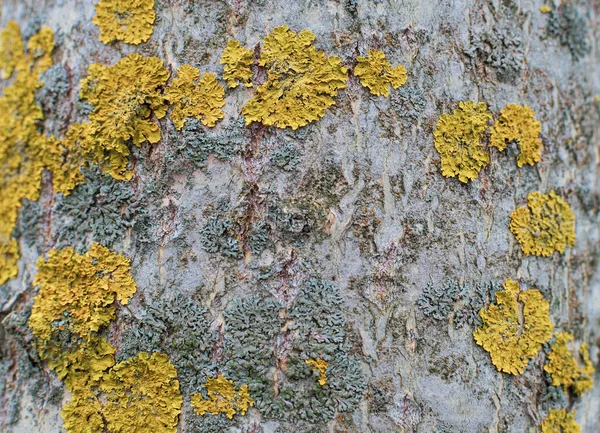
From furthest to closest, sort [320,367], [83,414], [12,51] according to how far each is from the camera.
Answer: [12,51] → [83,414] → [320,367]

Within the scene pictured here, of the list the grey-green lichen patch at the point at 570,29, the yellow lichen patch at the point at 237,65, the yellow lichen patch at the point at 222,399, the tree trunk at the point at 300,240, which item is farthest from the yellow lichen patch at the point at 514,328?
the yellow lichen patch at the point at 237,65

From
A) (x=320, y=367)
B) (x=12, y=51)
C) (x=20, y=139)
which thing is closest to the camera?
(x=320, y=367)

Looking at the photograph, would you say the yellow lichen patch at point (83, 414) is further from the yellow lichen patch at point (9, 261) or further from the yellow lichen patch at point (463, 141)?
the yellow lichen patch at point (463, 141)

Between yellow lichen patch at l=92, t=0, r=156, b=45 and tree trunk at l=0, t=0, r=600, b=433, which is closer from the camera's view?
tree trunk at l=0, t=0, r=600, b=433

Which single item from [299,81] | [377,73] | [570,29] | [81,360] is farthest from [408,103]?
[81,360]

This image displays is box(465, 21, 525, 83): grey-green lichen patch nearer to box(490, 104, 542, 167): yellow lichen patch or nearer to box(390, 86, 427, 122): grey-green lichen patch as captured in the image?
box(490, 104, 542, 167): yellow lichen patch

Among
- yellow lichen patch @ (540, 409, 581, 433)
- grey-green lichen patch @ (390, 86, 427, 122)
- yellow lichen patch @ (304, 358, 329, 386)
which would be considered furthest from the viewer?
yellow lichen patch @ (540, 409, 581, 433)

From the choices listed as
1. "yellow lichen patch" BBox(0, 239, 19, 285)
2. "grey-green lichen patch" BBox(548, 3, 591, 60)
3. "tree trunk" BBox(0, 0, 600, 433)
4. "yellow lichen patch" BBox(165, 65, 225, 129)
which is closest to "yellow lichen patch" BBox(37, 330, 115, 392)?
"tree trunk" BBox(0, 0, 600, 433)

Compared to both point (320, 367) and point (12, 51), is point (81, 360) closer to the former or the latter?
Result: point (320, 367)
